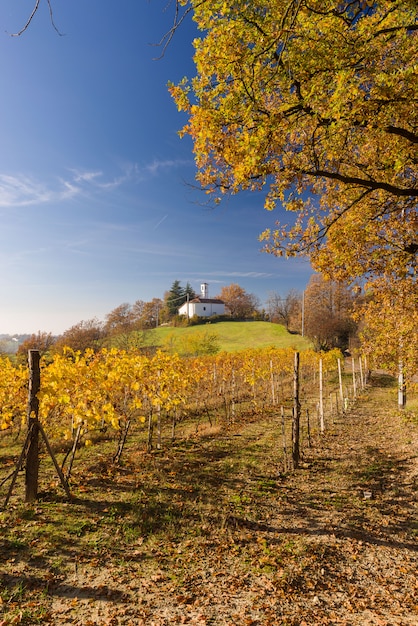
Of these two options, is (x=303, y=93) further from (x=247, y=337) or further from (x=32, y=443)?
(x=247, y=337)

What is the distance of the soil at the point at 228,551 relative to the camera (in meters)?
4.26

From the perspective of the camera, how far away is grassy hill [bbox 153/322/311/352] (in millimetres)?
51112

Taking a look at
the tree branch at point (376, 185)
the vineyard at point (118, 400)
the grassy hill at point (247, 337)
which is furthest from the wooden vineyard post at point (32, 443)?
the grassy hill at point (247, 337)

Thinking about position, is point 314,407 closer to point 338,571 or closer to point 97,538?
point 338,571

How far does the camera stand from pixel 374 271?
7.76 meters

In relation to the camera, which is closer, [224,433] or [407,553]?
[407,553]

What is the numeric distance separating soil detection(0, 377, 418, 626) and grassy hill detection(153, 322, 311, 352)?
116 feet

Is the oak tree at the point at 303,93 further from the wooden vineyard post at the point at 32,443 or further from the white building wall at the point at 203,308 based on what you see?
the white building wall at the point at 203,308

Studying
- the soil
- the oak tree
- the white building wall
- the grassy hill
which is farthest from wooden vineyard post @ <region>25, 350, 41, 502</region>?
the white building wall

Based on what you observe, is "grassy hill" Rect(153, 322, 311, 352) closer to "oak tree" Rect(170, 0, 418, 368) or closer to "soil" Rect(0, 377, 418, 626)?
"soil" Rect(0, 377, 418, 626)

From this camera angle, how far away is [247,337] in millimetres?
60812

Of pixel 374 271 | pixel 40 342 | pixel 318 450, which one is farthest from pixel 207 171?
pixel 40 342

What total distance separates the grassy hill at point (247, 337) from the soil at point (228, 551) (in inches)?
1396

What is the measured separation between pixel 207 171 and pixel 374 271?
4806mm
